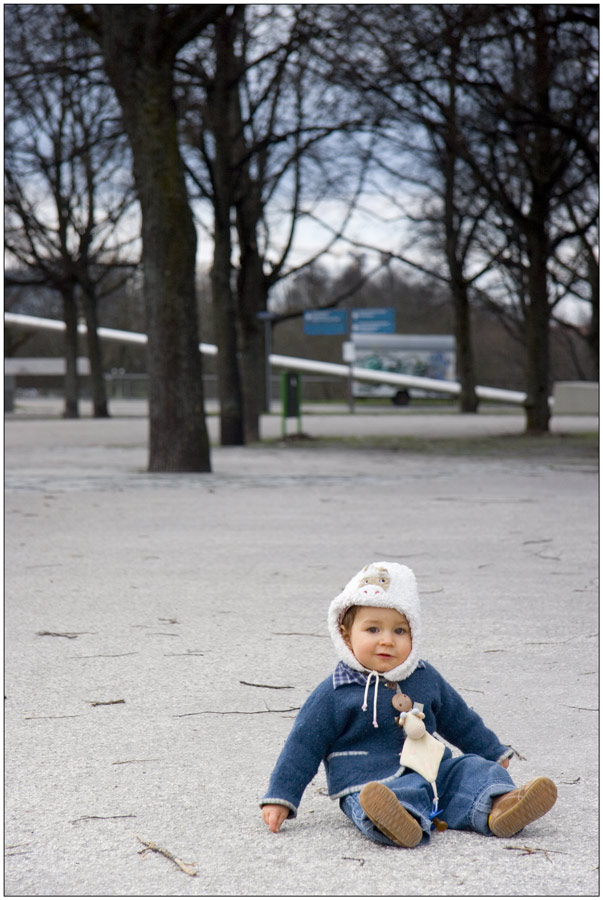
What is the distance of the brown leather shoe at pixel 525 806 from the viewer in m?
2.59

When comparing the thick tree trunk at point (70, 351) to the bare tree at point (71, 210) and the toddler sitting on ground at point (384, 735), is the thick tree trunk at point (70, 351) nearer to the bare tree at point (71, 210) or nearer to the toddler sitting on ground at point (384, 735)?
the bare tree at point (71, 210)

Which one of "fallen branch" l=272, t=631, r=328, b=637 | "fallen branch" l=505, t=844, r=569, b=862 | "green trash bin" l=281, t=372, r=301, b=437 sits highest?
"green trash bin" l=281, t=372, r=301, b=437

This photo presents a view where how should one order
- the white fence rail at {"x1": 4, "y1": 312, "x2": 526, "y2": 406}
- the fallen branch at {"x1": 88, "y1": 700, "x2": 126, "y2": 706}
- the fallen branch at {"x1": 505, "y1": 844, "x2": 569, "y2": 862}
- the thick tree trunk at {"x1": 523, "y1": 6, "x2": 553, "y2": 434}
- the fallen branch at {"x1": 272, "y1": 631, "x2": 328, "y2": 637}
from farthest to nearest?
1. the white fence rail at {"x1": 4, "y1": 312, "x2": 526, "y2": 406}
2. the thick tree trunk at {"x1": 523, "y1": 6, "x2": 553, "y2": 434}
3. the fallen branch at {"x1": 272, "y1": 631, "x2": 328, "y2": 637}
4. the fallen branch at {"x1": 88, "y1": 700, "x2": 126, "y2": 706}
5. the fallen branch at {"x1": 505, "y1": 844, "x2": 569, "y2": 862}

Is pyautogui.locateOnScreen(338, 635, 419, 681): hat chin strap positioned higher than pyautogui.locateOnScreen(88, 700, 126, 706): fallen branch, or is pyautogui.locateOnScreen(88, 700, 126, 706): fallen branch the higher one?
pyautogui.locateOnScreen(338, 635, 419, 681): hat chin strap

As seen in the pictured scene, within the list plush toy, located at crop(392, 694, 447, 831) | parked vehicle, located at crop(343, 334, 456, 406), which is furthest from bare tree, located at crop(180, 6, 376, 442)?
parked vehicle, located at crop(343, 334, 456, 406)

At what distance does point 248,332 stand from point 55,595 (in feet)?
51.7

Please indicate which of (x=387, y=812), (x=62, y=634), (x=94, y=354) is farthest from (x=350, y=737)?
(x=94, y=354)

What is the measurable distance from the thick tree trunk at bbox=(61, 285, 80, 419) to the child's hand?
30229mm

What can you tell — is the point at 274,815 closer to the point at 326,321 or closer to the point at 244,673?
the point at 244,673

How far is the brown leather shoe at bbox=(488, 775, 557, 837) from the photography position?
259 cm

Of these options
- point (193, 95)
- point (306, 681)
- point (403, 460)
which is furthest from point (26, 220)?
point (306, 681)

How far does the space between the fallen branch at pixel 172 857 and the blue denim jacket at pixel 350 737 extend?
0.31 meters

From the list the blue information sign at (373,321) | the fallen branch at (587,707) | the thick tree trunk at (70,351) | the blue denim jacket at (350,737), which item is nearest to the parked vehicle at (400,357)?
the blue information sign at (373,321)

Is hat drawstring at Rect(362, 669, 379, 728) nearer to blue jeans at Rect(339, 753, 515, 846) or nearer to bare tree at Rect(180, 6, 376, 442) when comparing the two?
blue jeans at Rect(339, 753, 515, 846)
